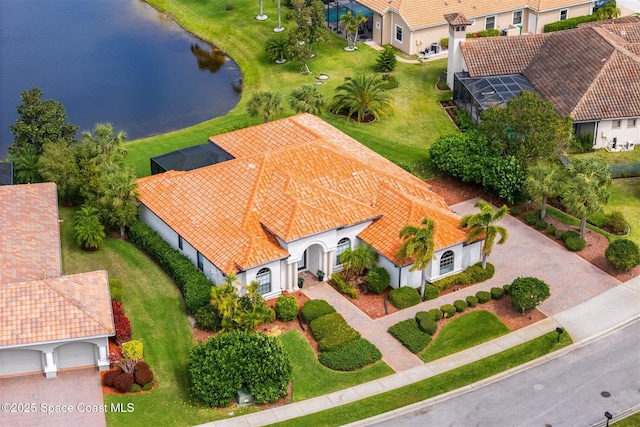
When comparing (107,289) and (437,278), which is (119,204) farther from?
(437,278)

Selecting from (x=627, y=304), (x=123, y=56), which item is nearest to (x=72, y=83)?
(x=123, y=56)

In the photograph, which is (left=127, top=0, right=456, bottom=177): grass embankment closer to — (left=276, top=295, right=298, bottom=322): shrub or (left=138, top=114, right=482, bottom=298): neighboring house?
Result: (left=138, top=114, right=482, bottom=298): neighboring house

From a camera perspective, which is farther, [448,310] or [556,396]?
[448,310]

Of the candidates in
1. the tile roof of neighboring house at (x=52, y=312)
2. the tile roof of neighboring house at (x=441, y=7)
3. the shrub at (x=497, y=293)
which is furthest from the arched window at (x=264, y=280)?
the tile roof of neighboring house at (x=441, y=7)

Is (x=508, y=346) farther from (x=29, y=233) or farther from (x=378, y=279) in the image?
(x=29, y=233)

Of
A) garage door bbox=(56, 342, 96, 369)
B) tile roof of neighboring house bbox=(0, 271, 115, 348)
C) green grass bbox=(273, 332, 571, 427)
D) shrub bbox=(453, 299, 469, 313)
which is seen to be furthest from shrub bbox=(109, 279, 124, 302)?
shrub bbox=(453, 299, 469, 313)

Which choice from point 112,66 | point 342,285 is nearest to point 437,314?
point 342,285

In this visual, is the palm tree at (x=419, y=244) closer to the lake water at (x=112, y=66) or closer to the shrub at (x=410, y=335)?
the shrub at (x=410, y=335)

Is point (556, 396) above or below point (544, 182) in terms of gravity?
below
